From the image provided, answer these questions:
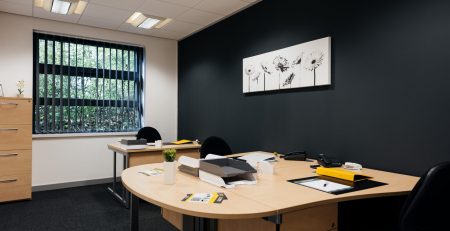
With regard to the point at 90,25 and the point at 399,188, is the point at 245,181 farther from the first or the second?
the point at 90,25

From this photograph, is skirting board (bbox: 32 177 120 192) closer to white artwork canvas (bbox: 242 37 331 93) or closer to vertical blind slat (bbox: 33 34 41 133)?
vertical blind slat (bbox: 33 34 41 133)

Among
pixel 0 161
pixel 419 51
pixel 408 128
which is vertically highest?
pixel 419 51

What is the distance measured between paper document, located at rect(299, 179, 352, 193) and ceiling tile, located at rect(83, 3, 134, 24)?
3521 millimetres

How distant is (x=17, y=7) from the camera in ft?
13.0

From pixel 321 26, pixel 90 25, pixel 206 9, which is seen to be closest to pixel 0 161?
pixel 90 25

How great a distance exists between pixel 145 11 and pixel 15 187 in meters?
2.95

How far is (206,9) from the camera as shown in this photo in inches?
158

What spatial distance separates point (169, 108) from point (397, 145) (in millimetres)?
4105

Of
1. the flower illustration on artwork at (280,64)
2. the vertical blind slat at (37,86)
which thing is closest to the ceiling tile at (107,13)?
the vertical blind slat at (37,86)

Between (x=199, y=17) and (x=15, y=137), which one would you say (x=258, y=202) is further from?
(x=15, y=137)

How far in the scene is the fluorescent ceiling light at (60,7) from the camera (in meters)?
3.80

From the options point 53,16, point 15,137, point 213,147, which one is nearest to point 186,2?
point 213,147

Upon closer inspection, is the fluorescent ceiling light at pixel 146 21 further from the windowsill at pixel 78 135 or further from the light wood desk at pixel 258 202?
the light wood desk at pixel 258 202

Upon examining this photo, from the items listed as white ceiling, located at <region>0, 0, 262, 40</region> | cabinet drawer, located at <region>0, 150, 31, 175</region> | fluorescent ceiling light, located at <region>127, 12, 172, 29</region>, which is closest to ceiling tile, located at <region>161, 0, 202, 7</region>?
white ceiling, located at <region>0, 0, 262, 40</region>
